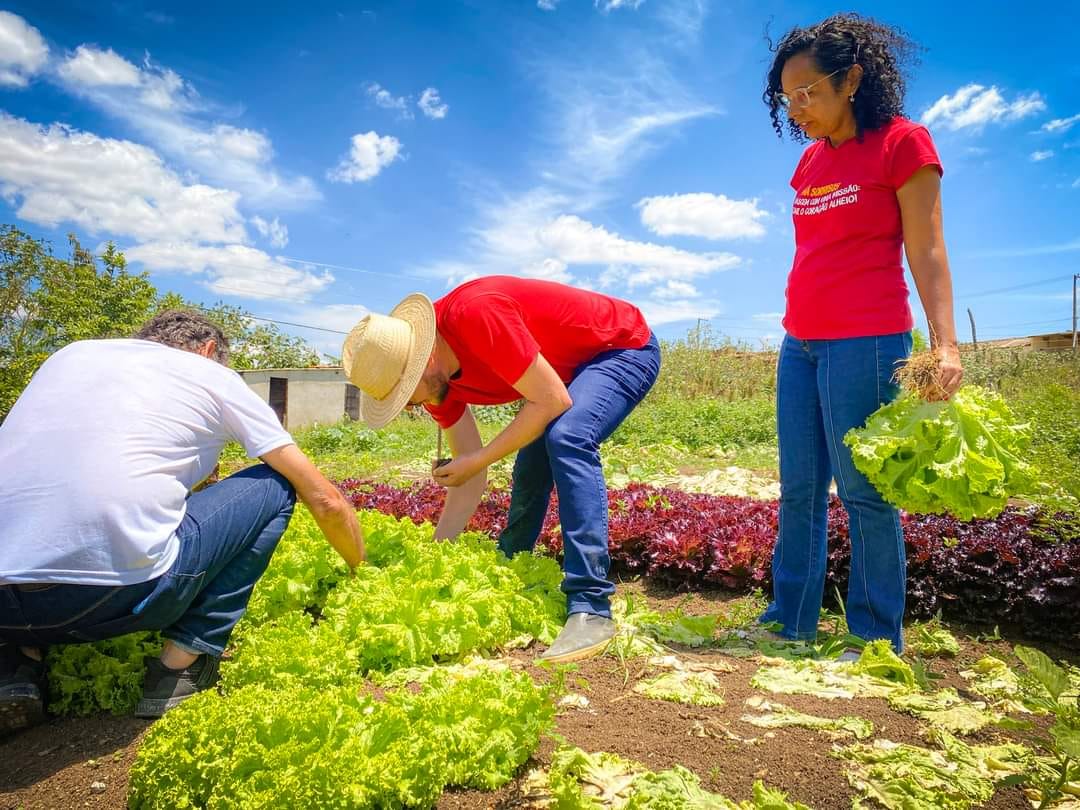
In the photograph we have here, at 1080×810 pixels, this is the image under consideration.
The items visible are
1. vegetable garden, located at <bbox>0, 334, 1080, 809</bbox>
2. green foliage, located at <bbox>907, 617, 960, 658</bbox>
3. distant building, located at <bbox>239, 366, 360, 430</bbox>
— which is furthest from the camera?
distant building, located at <bbox>239, 366, 360, 430</bbox>

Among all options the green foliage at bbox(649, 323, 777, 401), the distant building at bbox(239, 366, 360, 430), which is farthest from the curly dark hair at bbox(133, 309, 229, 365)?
the distant building at bbox(239, 366, 360, 430)

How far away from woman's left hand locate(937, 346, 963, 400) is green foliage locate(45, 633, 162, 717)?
10.5 ft

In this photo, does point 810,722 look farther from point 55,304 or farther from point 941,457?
point 55,304

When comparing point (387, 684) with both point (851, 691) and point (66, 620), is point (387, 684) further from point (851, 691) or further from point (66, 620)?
point (851, 691)

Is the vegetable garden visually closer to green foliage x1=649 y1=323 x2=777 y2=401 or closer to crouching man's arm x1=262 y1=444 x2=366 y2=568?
crouching man's arm x1=262 y1=444 x2=366 y2=568

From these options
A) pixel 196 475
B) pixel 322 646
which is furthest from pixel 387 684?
pixel 196 475

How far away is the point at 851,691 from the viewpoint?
2568 mm

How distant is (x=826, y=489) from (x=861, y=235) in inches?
44.1

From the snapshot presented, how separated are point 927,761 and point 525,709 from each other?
115 cm

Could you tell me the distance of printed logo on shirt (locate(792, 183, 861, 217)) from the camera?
2.90 meters

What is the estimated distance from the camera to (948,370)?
2.71 meters

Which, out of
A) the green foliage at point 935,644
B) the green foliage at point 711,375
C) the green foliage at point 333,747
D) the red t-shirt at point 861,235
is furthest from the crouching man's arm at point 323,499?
the green foliage at point 711,375

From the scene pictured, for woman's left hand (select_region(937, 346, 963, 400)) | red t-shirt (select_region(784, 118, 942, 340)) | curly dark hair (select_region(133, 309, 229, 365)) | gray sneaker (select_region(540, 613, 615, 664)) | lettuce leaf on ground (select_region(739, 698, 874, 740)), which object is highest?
red t-shirt (select_region(784, 118, 942, 340))

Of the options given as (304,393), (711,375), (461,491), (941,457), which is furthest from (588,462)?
(304,393)
